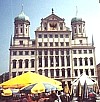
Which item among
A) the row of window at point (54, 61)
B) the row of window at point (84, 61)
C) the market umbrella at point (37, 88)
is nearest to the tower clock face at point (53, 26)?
the row of window at point (54, 61)

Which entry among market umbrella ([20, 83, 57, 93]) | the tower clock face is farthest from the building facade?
market umbrella ([20, 83, 57, 93])

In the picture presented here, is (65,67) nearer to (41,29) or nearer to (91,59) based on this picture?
(91,59)

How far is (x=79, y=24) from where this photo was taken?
34.8ft

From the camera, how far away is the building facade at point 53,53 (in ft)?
31.5

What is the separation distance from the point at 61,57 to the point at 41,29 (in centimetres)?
136

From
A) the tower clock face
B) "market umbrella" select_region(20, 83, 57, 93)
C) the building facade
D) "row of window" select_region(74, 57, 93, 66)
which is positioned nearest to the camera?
"market umbrella" select_region(20, 83, 57, 93)

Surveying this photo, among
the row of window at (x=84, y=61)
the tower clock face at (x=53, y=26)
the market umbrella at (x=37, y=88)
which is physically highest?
the tower clock face at (x=53, y=26)

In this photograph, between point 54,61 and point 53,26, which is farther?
point 53,26

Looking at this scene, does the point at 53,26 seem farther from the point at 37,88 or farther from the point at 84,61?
the point at 37,88

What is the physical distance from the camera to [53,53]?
9773 millimetres

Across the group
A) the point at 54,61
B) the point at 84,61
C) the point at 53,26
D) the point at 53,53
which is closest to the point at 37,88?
the point at 54,61

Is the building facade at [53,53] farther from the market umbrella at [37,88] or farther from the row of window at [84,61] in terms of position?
the market umbrella at [37,88]

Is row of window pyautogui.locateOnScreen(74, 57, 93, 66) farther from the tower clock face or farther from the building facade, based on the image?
the tower clock face

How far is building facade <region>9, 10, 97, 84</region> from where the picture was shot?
9613 mm
